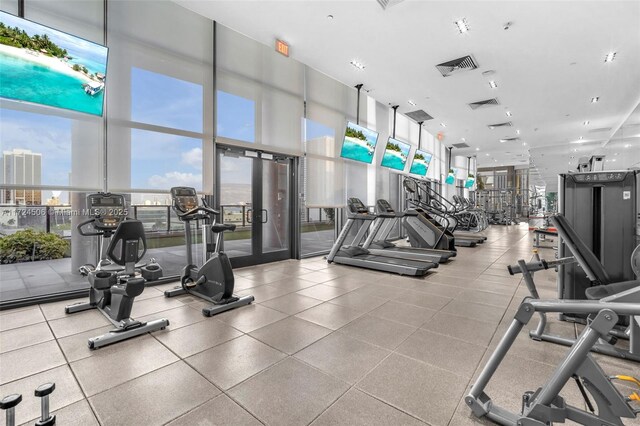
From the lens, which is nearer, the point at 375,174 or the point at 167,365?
the point at 167,365

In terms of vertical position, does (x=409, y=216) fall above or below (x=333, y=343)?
above

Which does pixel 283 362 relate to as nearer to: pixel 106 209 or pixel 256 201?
pixel 106 209

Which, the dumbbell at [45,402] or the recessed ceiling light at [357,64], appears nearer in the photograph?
the dumbbell at [45,402]

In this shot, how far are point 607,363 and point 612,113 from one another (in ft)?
35.7

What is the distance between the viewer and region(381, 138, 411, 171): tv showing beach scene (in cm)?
898

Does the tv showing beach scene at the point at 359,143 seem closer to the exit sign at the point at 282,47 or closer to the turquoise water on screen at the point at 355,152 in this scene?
the turquoise water on screen at the point at 355,152

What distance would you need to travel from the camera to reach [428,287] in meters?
4.40

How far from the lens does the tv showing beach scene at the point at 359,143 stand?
290 inches

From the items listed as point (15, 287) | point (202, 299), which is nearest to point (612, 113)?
point (202, 299)

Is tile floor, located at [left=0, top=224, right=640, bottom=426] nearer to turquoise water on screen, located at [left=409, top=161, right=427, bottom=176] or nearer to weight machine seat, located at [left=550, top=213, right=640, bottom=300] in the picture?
weight machine seat, located at [left=550, top=213, right=640, bottom=300]

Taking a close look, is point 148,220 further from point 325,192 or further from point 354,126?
point 354,126

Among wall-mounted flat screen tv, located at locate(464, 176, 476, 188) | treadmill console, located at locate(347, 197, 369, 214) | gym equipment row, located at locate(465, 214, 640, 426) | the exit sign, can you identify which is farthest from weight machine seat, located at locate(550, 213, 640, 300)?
wall-mounted flat screen tv, located at locate(464, 176, 476, 188)

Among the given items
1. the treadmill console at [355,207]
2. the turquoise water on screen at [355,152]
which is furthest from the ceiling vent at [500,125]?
the treadmill console at [355,207]

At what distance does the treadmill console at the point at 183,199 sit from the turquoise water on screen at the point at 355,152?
13.5 feet
